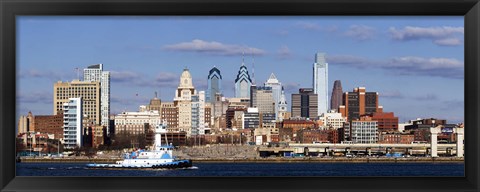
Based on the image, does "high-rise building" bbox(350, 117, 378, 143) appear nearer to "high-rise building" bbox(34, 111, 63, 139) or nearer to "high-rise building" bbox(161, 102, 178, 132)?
"high-rise building" bbox(161, 102, 178, 132)

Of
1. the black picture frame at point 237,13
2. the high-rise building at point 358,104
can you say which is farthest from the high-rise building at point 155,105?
A: the black picture frame at point 237,13

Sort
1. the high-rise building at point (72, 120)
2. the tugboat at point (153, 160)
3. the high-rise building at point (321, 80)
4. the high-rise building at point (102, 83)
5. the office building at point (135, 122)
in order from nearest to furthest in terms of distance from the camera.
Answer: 1. the tugboat at point (153, 160)
2. the high-rise building at point (102, 83)
3. the high-rise building at point (321, 80)
4. the high-rise building at point (72, 120)
5. the office building at point (135, 122)

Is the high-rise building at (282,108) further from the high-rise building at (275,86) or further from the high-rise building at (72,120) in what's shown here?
the high-rise building at (72,120)

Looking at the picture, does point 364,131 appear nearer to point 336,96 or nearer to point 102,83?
point 336,96

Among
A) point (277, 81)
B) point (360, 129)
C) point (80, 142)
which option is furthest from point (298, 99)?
point (80, 142)

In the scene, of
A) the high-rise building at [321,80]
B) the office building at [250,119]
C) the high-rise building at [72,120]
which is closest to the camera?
the high-rise building at [321,80]

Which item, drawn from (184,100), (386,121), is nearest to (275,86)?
(184,100)
